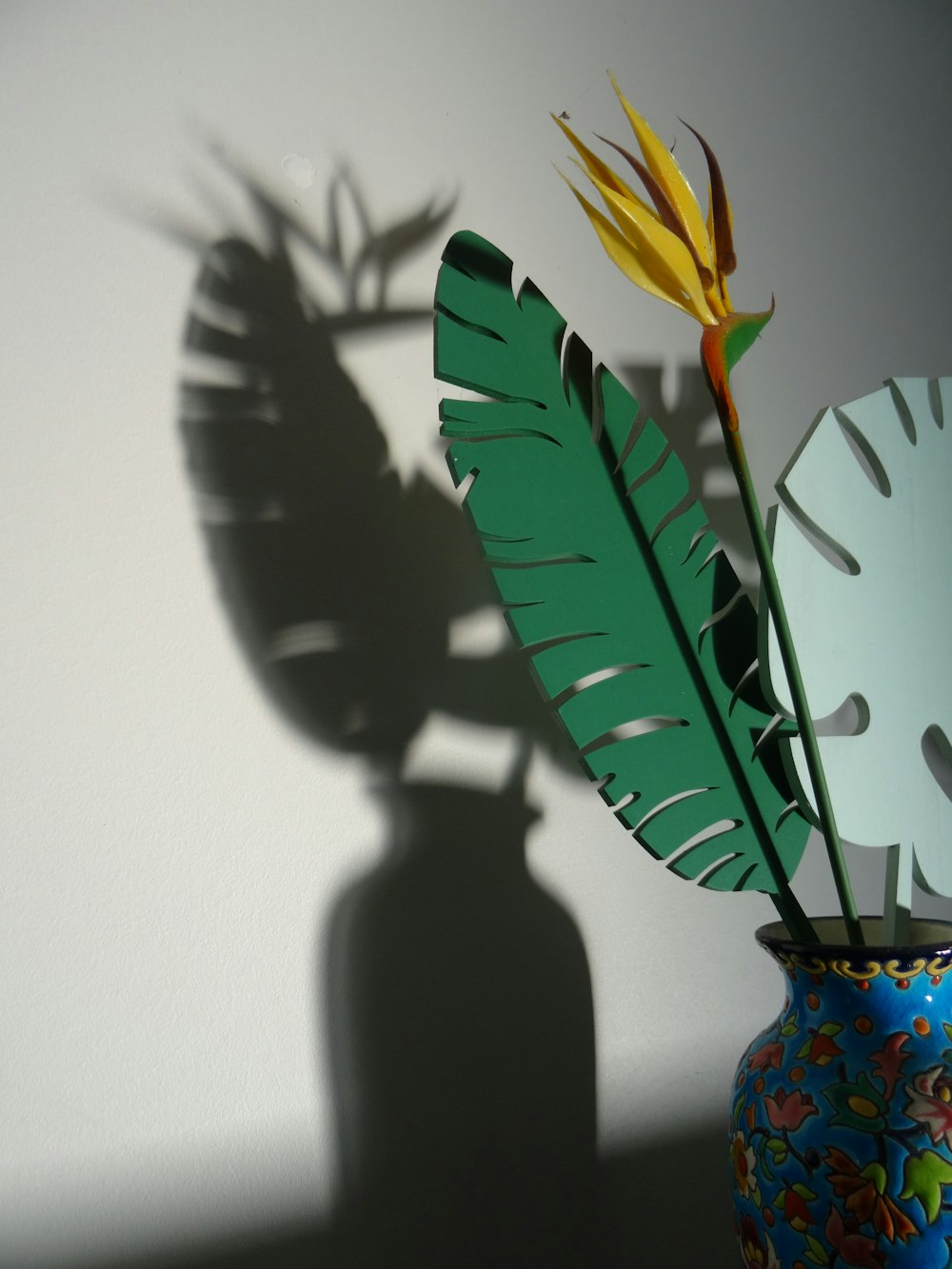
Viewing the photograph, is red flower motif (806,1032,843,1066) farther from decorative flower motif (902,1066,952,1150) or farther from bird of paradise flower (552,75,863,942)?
bird of paradise flower (552,75,863,942)

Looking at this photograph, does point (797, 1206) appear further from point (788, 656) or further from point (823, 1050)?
point (788, 656)

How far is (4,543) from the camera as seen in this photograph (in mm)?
688

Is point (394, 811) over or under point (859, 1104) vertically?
over

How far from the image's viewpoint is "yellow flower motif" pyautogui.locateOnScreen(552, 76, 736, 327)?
0.60m

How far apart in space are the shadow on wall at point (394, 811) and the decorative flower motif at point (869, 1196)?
1.04 feet

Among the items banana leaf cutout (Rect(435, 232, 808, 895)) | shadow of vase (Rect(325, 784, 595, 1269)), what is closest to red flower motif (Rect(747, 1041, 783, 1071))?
A: banana leaf cutout (Rect(435, 232, 808, 895))

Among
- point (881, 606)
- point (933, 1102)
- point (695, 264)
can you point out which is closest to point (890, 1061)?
point (933, 1102)

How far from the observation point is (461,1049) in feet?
2.63

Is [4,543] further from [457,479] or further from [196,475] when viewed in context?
[457,479]

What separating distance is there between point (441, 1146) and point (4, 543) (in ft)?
1.83

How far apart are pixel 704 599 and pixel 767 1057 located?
1.00 feet

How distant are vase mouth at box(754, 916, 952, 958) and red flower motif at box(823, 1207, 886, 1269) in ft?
0.45

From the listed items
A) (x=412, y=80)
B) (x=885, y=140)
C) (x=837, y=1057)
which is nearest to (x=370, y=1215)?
(x=837, y=1057)

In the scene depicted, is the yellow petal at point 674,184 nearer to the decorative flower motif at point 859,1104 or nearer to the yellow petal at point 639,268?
the yellow petal at point 639,268
